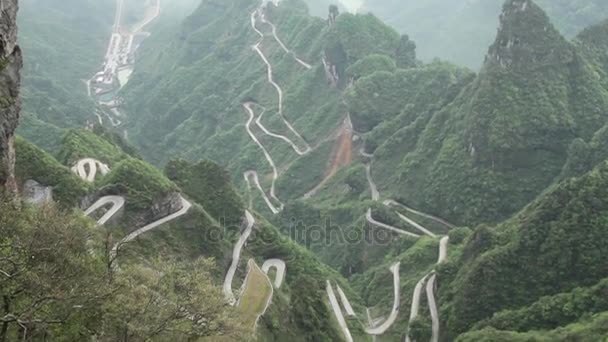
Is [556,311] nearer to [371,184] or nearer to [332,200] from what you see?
[371,184]

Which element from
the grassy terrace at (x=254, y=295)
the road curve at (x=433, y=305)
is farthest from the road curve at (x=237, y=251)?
the road curve at (x=433, y=305)

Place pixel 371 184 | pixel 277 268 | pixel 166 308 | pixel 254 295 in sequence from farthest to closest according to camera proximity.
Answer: pixel 371 184 → pixel 277 268 → pixel 254 295 → pixel 166 308

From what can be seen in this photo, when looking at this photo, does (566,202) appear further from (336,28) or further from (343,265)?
(336,28)

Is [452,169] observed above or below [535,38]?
below

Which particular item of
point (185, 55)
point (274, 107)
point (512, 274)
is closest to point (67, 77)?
point (185, 55)

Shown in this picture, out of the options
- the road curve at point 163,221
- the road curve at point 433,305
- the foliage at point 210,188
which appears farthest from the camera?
the foliage at point 210,188

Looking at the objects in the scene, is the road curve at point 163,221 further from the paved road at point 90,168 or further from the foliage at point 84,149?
the foliage at point 84,149

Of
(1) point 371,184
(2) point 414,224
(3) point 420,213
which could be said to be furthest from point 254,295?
(1) point 371,184
